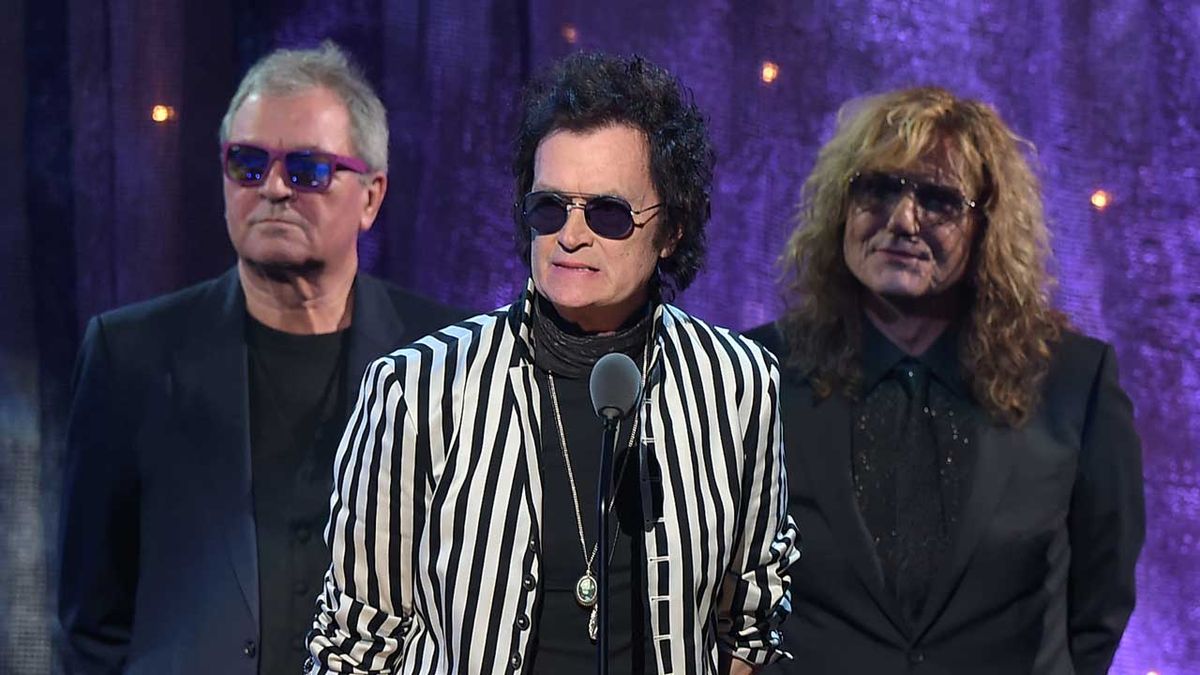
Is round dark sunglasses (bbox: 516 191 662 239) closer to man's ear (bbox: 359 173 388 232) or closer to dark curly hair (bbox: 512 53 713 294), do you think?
dark curly hair (bbox: 512 53 713 294)

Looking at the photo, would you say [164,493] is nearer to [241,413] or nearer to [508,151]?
[241,413]

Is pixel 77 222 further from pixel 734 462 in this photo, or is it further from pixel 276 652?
pixel 734 462

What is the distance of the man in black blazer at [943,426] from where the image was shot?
11.3ft

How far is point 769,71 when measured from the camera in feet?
14.0

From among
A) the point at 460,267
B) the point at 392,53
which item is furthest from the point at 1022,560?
the point at 392,53

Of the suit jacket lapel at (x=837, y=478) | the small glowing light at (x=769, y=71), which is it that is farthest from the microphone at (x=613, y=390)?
the small glowing light at (x=769, y=71)

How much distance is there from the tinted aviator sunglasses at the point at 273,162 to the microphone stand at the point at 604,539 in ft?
4.94

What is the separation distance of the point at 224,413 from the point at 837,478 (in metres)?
1.28

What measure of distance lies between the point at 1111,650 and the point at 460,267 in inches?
68.9

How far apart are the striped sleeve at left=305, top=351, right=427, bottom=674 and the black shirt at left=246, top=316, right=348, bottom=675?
86 centimetres

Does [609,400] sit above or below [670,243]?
below

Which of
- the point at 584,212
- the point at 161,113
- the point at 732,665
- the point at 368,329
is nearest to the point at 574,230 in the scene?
the point at 584,212

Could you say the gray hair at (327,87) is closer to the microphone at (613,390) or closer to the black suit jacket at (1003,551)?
the black suit jacket at (1003,551)

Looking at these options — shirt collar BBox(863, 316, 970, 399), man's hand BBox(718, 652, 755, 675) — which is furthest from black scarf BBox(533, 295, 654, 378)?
shirt collar BBox(863, 316, 970, 399)
